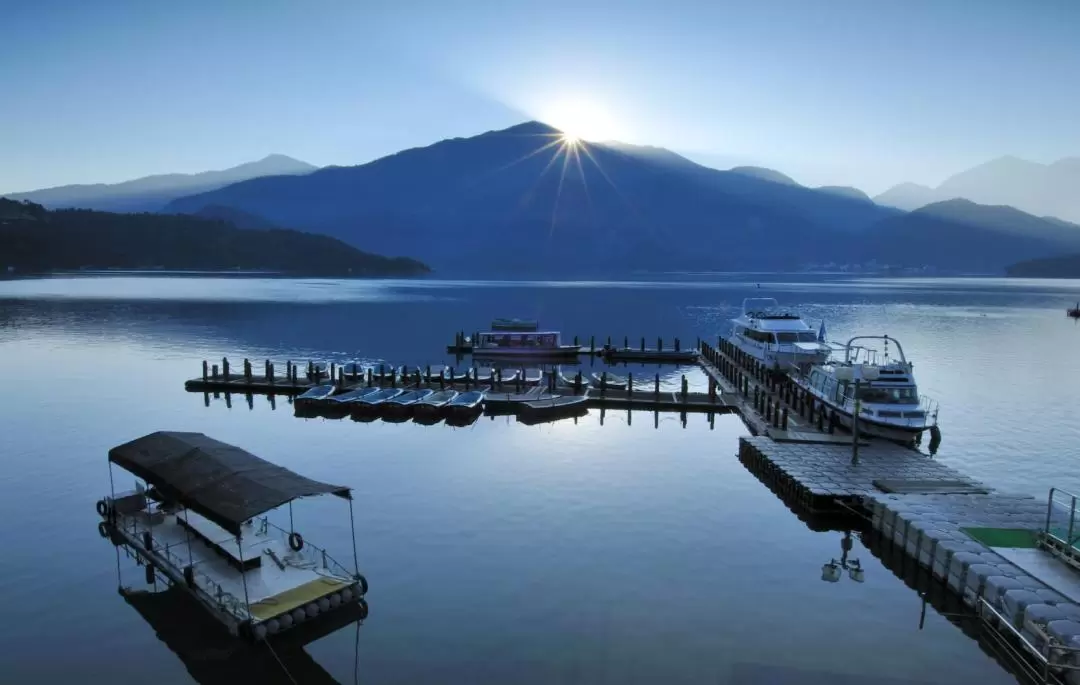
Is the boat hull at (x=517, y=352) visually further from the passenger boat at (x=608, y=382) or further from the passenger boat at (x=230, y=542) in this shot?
the passenger boat at (x=230, y=542)

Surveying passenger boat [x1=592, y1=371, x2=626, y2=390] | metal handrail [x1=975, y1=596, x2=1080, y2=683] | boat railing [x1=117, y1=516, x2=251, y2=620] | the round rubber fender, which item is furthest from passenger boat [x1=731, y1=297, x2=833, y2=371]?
boat railing [x1=117, y1=516, x2=251, y2=620]

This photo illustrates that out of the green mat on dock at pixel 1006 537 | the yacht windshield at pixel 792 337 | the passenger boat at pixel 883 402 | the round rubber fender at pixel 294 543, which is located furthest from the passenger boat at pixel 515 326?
the green mat on dock at pixel 1006 537

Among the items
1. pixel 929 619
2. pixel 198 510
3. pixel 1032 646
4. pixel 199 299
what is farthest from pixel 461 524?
pixel 199 299

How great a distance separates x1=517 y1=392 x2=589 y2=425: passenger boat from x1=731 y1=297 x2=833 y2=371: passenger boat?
57.1 feet

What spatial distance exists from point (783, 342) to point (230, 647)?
47556mm

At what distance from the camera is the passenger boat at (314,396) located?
158 ft

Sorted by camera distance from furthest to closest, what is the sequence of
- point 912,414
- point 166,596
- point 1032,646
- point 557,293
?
point 557,293, point 912,414, point 166,596, point 1032,646

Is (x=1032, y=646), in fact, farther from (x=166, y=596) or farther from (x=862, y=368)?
(x=166, y=596)

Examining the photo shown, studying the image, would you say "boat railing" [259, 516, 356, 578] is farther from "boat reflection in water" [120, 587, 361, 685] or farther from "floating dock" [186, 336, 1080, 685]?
"floating dock" [186, 336, 1080, 685]

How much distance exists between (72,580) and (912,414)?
37.5 metres

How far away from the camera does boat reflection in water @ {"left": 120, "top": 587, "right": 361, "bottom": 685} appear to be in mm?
18109

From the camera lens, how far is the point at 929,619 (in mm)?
20734

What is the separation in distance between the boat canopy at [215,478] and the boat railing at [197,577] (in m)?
2.08

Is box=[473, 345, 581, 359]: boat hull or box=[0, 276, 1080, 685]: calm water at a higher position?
box=[473, 345, 581, 359]: boat hull
